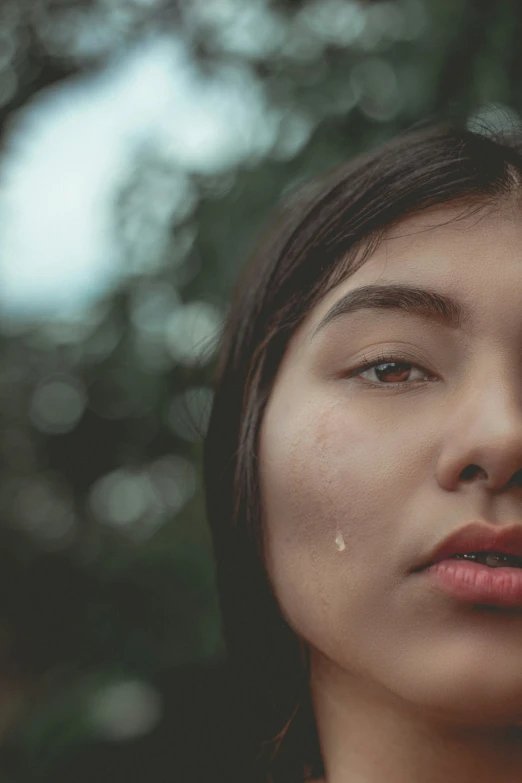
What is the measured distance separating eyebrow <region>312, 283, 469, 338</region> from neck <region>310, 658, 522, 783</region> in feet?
1.76

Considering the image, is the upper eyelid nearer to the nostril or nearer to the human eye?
the human eye

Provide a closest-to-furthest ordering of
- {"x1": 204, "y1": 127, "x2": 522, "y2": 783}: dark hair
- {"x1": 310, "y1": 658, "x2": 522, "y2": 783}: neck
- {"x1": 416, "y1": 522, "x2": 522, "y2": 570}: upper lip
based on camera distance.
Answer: {"x1": 416, "y1": 522, "x2": 522, "y2": 570}: upper lip < {"x1": 310, "y1": 658, "x2": 522, "y2": 783}: neck < {"x1": 204, "y1": 127, "x2": 522, "y2": 783}: dark hair

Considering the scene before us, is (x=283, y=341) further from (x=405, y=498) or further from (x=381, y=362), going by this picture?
(x=405, y=498)

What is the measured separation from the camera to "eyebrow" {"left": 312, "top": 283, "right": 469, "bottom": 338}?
1178mm

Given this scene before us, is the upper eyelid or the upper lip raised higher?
the upper eyelid

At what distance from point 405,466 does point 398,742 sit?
42cm

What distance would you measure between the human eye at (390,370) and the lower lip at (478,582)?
27cm

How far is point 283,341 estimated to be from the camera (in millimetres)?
1381

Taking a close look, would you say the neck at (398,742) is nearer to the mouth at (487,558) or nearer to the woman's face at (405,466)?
the woman's face at (405,466)

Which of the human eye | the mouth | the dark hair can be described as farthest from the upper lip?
the dark hair

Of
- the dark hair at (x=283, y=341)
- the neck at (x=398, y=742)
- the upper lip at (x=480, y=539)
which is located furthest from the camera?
the dark hair at (x=283, y=341)

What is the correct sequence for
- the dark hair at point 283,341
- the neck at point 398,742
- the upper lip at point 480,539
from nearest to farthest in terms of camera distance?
the upper lip at point 480,539, the neck at point 398,742, the dark hair at point 283,341

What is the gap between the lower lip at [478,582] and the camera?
1.06 m

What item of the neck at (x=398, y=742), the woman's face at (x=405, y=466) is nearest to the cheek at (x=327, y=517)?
the woman's face at (x=405, y=466)
